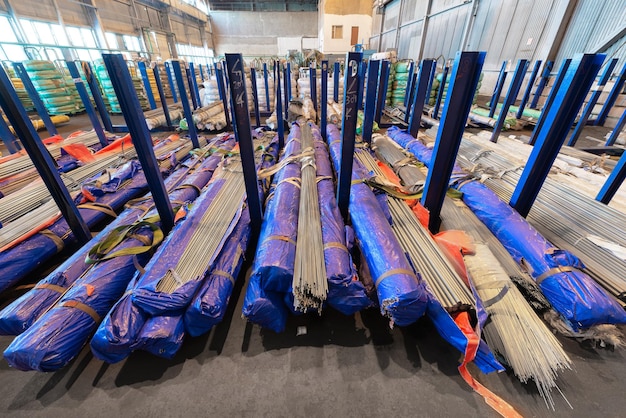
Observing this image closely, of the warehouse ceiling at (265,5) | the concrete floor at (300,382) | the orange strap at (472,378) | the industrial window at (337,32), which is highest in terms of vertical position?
the warehouse ceiling at (265,5)

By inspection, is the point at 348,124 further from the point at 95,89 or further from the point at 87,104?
the point at 87,104

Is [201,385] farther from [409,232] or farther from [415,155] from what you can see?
[415,155]

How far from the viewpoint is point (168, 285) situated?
176 centimetres

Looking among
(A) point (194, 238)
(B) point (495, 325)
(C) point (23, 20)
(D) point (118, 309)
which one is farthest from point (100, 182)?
(C) point (23, 20)

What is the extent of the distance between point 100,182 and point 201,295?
263 centimetres

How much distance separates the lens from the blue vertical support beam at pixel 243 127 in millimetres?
1854

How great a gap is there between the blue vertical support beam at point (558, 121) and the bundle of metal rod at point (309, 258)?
6.92 ft

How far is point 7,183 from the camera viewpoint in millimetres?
3672

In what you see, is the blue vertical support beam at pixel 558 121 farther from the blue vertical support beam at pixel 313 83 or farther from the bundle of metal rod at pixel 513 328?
the blue vertical support beam at pixel 313 83

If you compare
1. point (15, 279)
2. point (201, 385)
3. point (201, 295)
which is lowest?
point (201, 385)

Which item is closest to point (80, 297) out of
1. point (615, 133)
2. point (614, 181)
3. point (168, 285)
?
point (168, 285)

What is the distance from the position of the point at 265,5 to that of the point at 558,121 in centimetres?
3197

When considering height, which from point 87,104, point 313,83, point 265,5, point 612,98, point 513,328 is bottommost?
point 513,328

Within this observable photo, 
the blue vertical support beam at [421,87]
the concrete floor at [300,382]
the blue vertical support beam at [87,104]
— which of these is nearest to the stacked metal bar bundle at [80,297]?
the concrete floor at [300,382]
